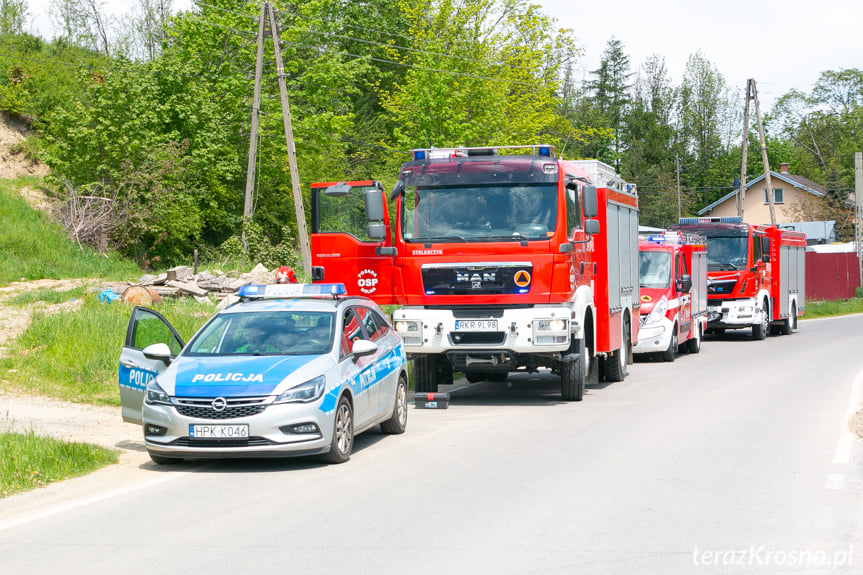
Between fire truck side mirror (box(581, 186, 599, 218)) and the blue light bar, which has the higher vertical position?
fire truck side mirror (box(581, 186, 599, 218))

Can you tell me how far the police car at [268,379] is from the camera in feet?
29.5

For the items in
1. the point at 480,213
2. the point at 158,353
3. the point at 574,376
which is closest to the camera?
the point at 158,353

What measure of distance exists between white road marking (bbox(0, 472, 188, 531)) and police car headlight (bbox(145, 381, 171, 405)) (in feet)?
Answer: 2.16

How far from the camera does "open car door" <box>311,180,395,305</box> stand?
637 inches

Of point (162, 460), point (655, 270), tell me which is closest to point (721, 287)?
point (655, 270)

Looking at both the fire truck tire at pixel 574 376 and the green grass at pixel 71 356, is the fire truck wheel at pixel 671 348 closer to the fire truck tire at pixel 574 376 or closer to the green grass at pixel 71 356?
the fire truck tire at pixel 574 376

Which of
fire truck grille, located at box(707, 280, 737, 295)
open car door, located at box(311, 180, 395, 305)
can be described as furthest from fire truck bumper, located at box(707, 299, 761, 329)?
open car door, located at box(311, 180, 395, 305)

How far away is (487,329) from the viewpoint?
1402 cm

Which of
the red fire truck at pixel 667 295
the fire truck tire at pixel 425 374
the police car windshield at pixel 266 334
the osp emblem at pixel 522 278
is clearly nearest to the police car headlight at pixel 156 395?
the police car windshield at pixel 266 334

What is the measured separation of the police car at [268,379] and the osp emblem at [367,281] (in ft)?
14.8

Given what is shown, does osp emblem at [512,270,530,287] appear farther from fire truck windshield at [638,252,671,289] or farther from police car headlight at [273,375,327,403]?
fire truck windshield at [638,252,671,289]

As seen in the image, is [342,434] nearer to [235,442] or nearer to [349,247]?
[235,442]

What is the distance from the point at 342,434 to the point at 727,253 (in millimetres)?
22215

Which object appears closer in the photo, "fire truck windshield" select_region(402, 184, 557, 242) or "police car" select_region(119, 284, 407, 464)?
"police car" select_region(119, 284, 407, 464)
